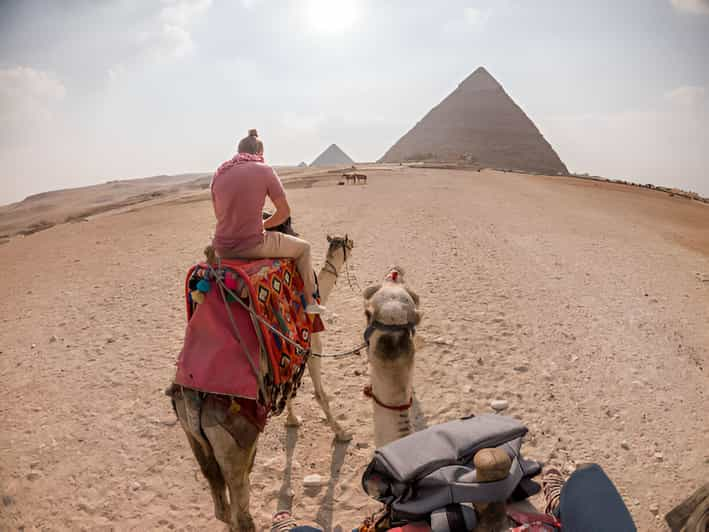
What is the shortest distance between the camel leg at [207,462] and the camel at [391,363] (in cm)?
105

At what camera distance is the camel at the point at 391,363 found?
238cm

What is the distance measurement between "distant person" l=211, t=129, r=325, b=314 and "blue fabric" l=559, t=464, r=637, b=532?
2.32 meters

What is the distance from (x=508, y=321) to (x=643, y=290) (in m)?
3.46

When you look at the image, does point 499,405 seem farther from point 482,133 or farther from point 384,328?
point 482,133

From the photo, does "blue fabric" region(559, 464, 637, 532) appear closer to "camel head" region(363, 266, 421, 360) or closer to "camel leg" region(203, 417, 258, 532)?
"camel head" region(363, 266, 421, 360)

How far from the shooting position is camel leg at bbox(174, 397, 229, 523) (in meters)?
2.45

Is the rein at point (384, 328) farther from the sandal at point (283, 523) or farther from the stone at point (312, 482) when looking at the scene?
the stone at point (312, 482)

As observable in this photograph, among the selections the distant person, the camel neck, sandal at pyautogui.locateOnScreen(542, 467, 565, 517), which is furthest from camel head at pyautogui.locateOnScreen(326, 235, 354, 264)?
sandal at pyautogui.locateOnScreen(542, 467, 565, 517)

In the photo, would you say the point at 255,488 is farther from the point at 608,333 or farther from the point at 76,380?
the point at 608,333

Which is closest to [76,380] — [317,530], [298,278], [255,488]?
[255,488]

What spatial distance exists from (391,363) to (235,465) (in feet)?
3.76

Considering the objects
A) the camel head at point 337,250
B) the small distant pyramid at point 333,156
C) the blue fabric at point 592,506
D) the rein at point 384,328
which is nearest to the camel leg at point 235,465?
the rein at point 384,328

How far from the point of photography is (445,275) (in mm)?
8445

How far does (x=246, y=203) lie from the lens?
121 inches
